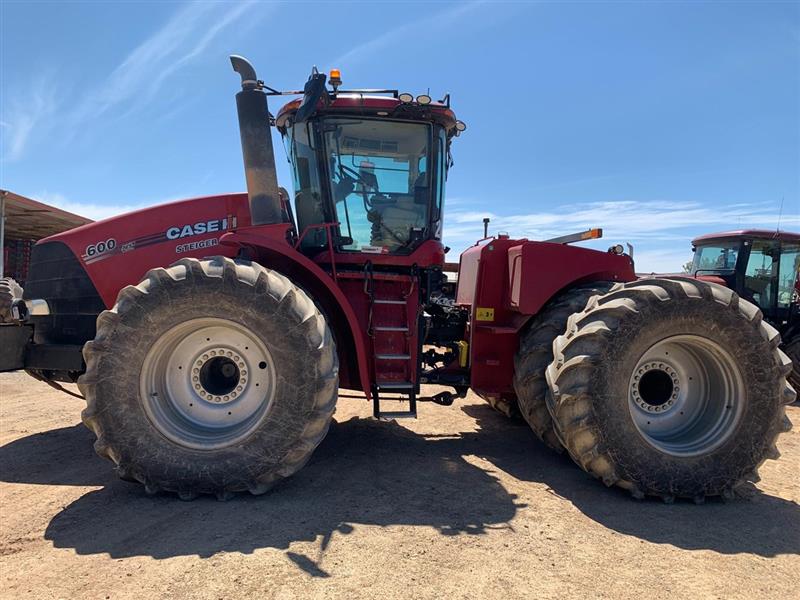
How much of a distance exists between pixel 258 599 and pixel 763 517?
3414mm

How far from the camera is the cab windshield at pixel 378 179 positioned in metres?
4.85

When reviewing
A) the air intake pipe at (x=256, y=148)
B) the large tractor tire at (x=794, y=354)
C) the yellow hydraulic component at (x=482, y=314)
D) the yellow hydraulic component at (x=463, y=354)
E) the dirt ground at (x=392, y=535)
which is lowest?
the large tractor tire at (x=794, y=354)

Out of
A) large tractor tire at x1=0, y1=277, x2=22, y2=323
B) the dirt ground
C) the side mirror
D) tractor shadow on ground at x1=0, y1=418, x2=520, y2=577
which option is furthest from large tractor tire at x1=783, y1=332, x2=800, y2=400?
large tractor tire at x1=0, y1=277, x2=22, y2=323

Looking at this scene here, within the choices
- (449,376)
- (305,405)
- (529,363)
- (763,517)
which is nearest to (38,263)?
(305,405)

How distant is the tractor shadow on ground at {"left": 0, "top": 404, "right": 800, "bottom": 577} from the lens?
3150 millimetres

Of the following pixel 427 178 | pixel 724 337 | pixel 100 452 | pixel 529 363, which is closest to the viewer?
pixel 100 452

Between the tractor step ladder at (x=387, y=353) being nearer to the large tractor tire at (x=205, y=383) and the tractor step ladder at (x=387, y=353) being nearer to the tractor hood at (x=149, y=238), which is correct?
the large tractor tire at (x=205, y=383)

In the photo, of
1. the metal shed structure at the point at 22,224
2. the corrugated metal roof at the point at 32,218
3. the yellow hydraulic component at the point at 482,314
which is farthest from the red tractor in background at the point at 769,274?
the corrugated metal roof at the point at 32,218

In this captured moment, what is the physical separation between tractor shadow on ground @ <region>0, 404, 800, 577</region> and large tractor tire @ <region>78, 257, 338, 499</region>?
0.26 m

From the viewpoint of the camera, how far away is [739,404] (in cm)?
412

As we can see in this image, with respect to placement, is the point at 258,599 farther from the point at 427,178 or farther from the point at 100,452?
the point at 427,178

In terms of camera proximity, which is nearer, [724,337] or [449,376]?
[724,337]

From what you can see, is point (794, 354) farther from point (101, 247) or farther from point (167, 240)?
point (101, 247)

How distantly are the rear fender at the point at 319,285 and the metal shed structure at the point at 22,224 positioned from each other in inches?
436
